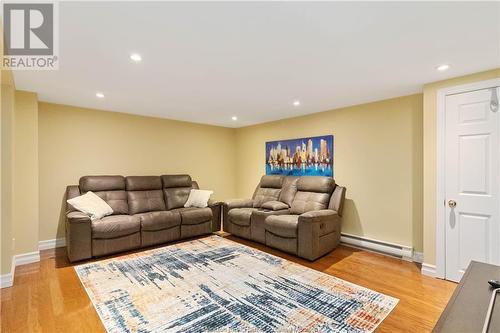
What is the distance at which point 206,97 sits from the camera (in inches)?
138

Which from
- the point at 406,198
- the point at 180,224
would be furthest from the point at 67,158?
the point at 406,198

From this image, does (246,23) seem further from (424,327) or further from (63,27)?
(424,327)

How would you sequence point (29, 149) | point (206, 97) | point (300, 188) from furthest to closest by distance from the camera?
point (300, 188)
point (206, 97)
point (29, 149)

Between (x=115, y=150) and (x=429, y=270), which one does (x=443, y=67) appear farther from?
(x=115, y=150)

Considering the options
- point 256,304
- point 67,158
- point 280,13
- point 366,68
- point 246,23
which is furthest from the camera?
point 67,158

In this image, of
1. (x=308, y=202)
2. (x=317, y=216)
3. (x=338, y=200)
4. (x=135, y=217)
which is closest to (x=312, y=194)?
(x=308, y=202)

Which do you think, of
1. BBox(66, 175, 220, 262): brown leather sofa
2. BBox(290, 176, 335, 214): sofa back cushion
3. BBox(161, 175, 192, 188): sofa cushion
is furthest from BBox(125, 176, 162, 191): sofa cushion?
BBox(290, 176, 335, 214): sofa back cushion

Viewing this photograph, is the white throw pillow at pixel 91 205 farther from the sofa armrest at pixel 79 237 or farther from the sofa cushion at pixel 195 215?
the sofa cushion at pixel 195 215

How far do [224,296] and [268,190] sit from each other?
8.68 feet

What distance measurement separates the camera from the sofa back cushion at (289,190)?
433cm

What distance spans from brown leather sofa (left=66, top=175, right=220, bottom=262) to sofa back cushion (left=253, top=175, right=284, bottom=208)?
831mm

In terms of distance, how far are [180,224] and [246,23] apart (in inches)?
131

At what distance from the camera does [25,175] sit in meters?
3.21

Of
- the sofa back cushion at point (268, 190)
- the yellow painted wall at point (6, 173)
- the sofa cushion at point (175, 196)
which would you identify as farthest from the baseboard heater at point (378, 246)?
the yellow painted wall at point (6, 173)
